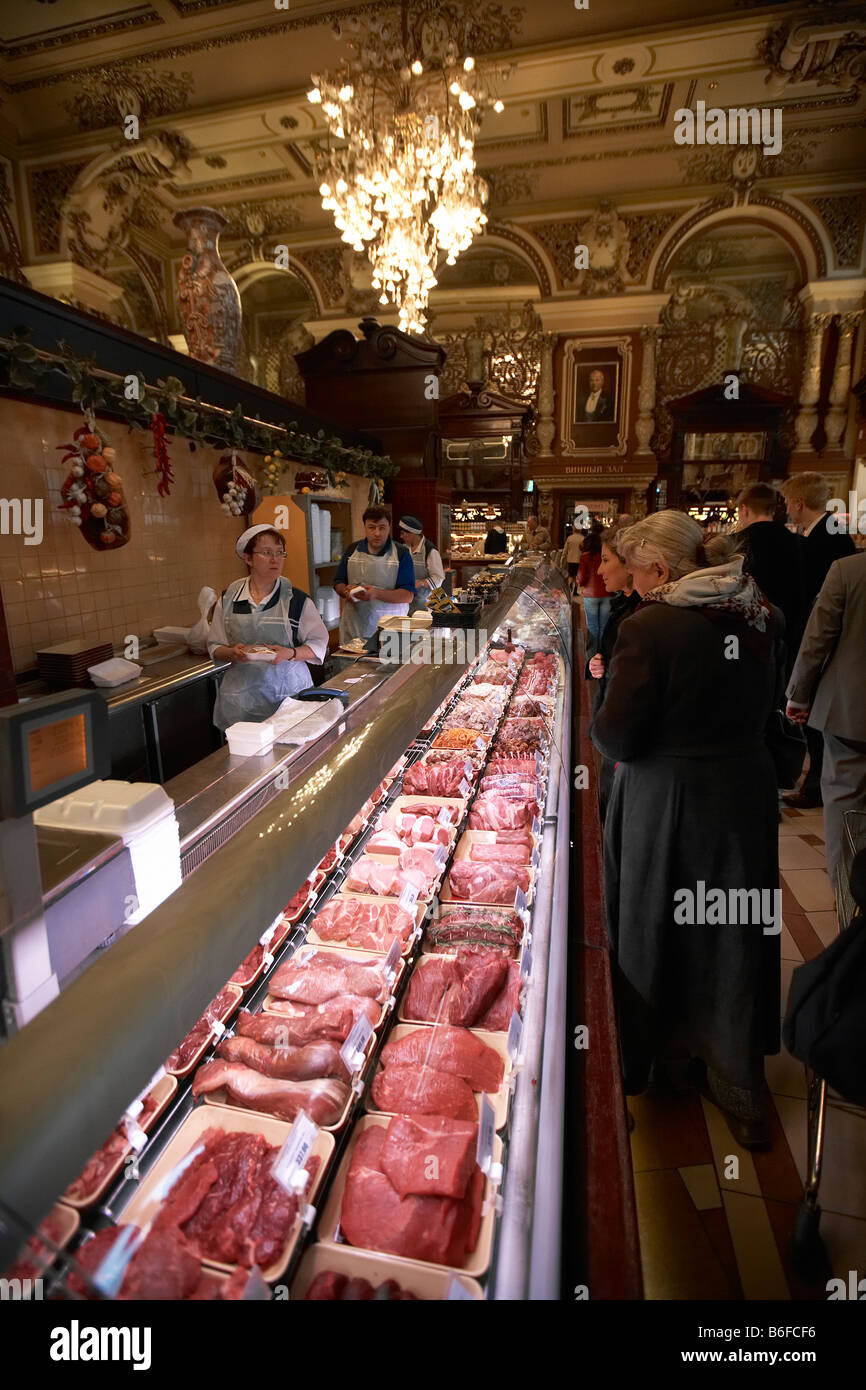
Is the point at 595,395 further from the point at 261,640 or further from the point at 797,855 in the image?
the point at 261,640

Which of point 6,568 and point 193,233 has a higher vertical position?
point 193,233

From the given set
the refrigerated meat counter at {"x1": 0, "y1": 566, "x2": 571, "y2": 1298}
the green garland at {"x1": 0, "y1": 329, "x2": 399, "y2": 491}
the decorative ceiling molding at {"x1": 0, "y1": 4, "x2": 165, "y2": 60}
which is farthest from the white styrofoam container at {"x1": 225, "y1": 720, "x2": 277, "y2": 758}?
the decorative ceiling molding at {"x1": 0, "y1": 4, "x2": 165, "y2": 60}

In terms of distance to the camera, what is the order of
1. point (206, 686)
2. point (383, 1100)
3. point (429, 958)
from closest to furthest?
point (383, 1100)
point (429, 958)
point (206, 686)

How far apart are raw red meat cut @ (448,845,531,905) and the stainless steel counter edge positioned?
2.88 ft

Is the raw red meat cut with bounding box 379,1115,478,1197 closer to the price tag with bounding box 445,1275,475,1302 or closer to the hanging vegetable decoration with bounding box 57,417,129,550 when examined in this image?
the price tag with bounding box 445,1275,475,1302

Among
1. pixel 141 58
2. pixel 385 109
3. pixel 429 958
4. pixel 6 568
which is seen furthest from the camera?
pixel 141 58

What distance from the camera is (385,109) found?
6.37 metres

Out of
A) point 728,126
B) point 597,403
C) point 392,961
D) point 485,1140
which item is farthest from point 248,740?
point 597,403

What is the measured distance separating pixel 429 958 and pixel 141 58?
1190 centimetres

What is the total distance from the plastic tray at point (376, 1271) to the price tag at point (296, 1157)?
0.09 m
